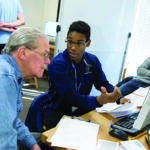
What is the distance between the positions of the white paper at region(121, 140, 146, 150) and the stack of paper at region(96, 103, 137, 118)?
0.96 feet

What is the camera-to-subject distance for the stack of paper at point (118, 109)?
124 cm

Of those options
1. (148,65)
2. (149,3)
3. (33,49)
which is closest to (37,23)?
(149,3)

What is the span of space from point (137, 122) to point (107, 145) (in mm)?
191

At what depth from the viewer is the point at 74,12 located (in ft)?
6.98

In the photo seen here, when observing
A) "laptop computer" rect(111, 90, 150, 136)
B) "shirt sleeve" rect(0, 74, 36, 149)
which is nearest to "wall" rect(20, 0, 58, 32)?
"laptop computer" rect(111, 90, 150, 136)

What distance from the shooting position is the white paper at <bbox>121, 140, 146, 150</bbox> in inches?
34.3

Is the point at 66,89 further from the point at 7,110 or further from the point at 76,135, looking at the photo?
the point at 7,110

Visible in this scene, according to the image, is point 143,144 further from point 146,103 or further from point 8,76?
point 8,76

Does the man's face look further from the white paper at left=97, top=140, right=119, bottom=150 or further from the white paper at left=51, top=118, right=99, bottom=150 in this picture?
the white paper at left=97, top=140, right=119, bottom=150

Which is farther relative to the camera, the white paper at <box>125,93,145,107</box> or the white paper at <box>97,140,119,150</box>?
the white paper at <box>125,93,145,107</box>

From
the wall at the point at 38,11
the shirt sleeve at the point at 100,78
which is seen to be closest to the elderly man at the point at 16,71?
the shirt sleeve at the point at 100,78

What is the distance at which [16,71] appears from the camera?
85cm

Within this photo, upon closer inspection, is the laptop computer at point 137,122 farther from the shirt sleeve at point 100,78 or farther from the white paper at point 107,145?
the shirt sleeve at point 100,78

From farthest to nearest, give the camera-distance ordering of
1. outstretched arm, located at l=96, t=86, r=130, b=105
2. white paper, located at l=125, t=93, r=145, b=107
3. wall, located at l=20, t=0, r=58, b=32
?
wall, located at l=20, t=0, r=58, b=32
white paper, located at l=125, t=93, r=145, b=107
outstretched arm, located at l=96, t=86, r=130, b=105
